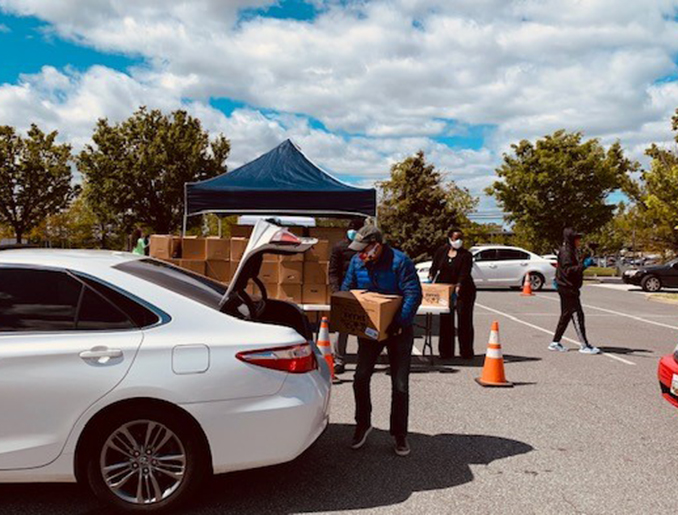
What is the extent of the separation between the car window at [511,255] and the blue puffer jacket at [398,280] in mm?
19656

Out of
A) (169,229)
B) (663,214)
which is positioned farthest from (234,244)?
(169,229)

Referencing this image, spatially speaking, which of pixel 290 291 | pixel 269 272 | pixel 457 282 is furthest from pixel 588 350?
pixel 269 272

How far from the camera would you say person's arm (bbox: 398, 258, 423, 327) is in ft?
16.3

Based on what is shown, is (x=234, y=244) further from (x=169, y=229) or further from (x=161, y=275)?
(x=169, y=229)

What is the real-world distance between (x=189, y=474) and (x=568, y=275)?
7298 millimetres

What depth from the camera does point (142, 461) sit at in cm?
376

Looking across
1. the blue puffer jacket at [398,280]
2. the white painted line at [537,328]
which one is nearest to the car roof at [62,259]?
the blue puffer jacket at [398,280]

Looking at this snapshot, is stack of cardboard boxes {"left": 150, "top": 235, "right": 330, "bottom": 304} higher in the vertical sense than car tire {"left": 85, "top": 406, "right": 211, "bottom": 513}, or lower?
higher

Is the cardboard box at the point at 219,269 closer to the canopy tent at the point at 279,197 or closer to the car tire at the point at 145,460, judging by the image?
the canopy tent at the point at 279,197

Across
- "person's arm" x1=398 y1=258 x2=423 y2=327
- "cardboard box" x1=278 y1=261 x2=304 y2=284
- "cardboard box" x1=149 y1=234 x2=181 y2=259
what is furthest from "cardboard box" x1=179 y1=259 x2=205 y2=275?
"person's arm" x1=398 y1=258 x2=423 y2=327

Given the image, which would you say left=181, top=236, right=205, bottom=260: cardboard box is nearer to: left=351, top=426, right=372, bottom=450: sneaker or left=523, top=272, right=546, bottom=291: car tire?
left=351, top=426, right=372, bottom=450: sneaker

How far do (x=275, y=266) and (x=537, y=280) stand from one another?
16.7 m

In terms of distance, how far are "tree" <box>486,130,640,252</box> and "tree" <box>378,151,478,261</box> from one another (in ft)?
28.4

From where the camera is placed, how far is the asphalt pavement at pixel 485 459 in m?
4.04
